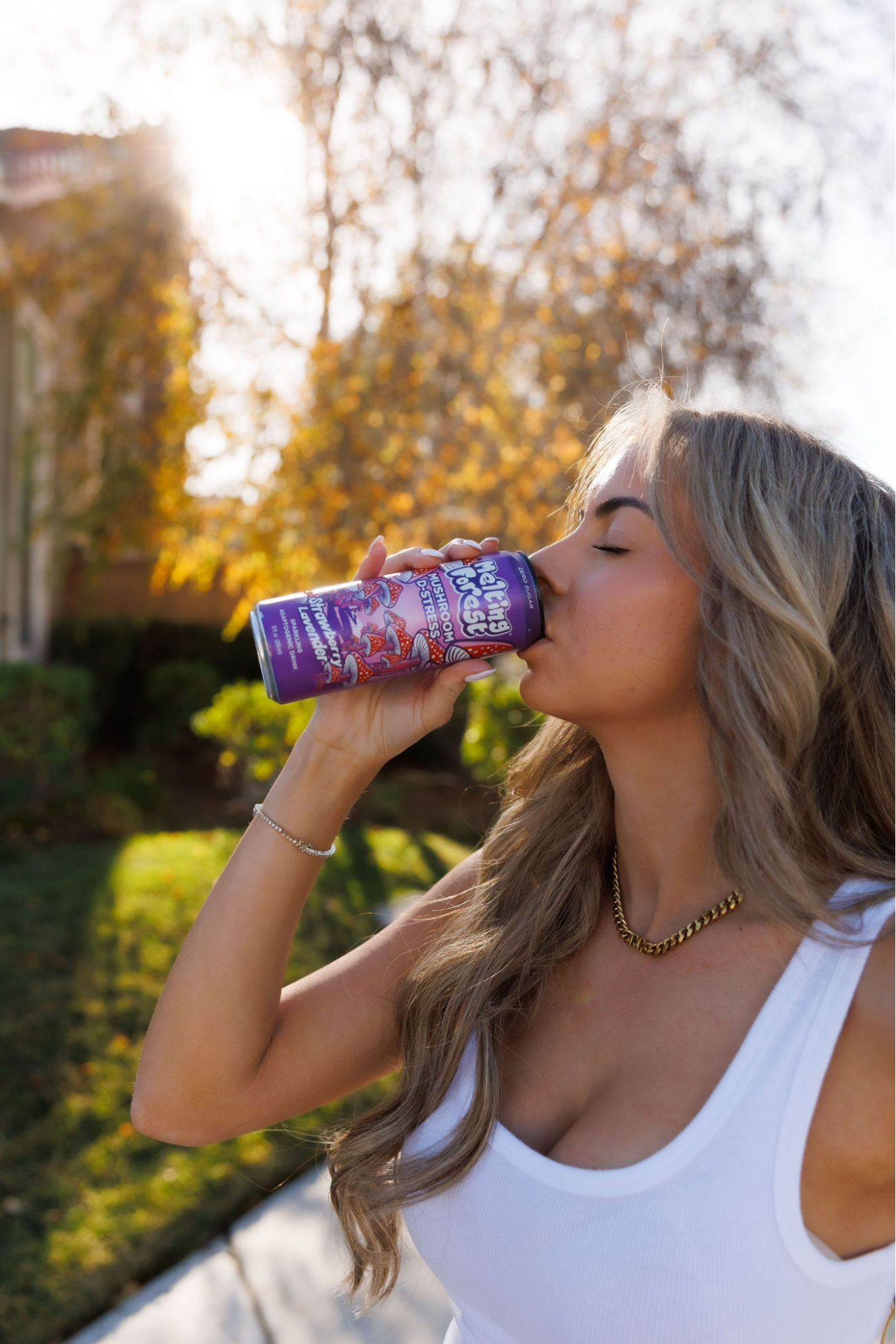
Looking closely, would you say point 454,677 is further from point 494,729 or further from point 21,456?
point 21,456

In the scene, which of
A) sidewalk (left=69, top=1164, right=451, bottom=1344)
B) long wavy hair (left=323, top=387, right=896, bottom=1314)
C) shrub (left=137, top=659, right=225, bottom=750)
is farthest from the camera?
shrub (left=137, top=659, right=225, bottom=750)

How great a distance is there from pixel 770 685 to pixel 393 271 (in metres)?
5.17

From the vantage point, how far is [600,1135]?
47.9 inches

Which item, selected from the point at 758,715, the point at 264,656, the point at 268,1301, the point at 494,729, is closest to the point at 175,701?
the point at 494,729

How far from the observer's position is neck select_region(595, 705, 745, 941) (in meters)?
1.45

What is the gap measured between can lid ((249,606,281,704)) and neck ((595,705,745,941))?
1.45 feet

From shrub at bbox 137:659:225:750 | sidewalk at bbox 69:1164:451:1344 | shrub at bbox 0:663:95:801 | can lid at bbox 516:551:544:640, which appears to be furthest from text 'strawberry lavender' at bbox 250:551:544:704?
shrub at bbox 137:659:225:750

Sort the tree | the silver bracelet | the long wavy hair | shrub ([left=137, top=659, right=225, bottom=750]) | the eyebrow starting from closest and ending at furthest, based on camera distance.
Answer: the long wavy hair → the eyebrow → the silver bracelet → the tree → shrub ([left=137, top=659, right=225, bottom=750])

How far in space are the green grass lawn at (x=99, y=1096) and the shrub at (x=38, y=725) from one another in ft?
3.10

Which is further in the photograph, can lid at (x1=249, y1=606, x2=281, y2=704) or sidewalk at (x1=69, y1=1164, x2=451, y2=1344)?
sidewalk at (x1=69, y1=1164, x2=451, y2=1344)

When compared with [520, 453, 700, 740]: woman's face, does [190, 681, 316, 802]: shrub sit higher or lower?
lower

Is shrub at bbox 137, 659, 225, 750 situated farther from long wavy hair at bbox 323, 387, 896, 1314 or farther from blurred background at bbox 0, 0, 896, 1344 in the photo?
long wavy hair at bbox 323, 387, 896, 1314

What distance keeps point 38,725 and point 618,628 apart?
5695 millimetres

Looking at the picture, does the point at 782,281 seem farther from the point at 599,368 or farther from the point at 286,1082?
the point at 286,1082
